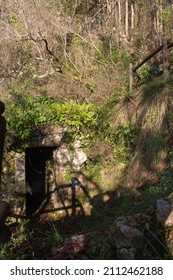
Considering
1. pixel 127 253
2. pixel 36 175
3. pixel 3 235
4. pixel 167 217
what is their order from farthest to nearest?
1. pixel 36 175
2. pixel 3 235
3. pixel 167 217
4. pixel 127 253

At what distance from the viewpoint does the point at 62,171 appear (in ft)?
26.6

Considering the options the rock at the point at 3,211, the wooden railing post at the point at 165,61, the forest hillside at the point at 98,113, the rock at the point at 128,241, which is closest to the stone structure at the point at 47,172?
the forest hillside at the point at 98,113

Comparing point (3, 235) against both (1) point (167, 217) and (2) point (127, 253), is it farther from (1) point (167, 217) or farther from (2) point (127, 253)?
(1) point (167, 217)

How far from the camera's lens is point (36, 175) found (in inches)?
342

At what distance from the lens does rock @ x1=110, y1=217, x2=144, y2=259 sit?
10.0ft

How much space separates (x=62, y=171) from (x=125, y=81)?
3605 mm

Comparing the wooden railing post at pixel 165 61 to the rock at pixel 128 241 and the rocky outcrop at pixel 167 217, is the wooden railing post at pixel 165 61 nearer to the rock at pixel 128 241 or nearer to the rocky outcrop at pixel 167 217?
the rocky outcrop at pixel 167 217

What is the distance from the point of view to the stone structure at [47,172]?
7512 mm

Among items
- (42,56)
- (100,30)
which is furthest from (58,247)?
(100,30)

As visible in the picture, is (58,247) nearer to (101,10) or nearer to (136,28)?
(136,28)

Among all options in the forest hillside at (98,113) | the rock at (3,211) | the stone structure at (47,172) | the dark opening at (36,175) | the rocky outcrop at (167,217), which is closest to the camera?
the rocky outcrop at (167,217)

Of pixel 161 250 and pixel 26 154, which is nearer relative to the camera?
pixel 161 250

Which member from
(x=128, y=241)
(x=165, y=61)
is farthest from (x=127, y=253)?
(x=165, y=61)

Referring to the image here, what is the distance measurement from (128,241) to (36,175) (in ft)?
19.3
